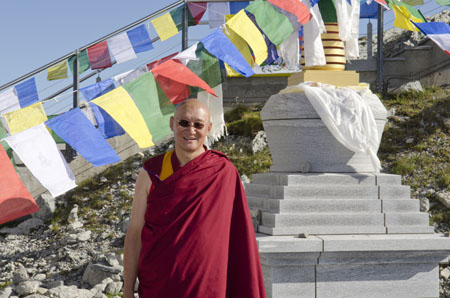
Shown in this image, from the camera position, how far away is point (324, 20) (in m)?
6.04

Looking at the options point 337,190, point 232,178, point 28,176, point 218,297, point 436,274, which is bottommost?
point 28,176

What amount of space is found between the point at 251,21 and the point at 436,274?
3.54m

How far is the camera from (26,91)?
9.31m

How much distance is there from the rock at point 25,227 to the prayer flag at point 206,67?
5.92 metres

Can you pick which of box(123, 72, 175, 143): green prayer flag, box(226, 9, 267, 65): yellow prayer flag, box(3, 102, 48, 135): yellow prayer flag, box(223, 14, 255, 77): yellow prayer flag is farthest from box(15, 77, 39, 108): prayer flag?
box(226, 9, 267, 65): yellow prayer flag

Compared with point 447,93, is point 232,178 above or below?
above

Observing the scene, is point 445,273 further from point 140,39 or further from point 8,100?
point 8,100

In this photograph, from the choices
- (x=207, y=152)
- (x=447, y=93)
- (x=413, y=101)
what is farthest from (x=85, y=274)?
(x=447, y=93)

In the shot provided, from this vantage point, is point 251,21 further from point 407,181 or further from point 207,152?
point 407,181

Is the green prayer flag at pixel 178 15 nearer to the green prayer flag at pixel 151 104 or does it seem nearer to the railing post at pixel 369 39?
the green prayer flag at pixel 151 104

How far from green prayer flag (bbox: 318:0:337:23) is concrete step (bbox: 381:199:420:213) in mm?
2099

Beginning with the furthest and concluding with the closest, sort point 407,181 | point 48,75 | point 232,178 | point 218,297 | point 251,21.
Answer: point 48,75 < point 407,181 < point 251,21 < point 232,178 < point 218,297

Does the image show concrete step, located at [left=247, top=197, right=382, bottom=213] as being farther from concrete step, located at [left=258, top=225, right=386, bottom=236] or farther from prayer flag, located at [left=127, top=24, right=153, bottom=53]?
prayer flag, located at [left=127, top=24, right=153, bottom=53]

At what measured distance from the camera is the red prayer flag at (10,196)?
4863 mm
